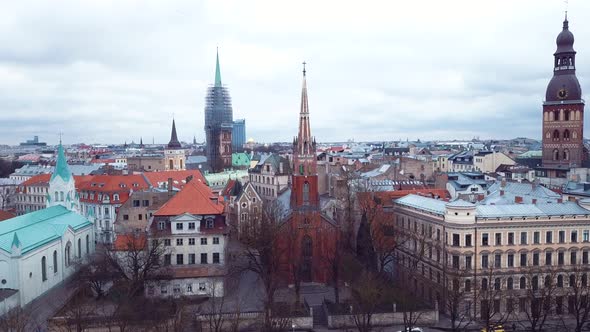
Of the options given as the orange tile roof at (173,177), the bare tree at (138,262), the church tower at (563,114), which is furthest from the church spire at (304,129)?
the church tower at (563,114)

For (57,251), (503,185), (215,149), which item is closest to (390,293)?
(503,185)

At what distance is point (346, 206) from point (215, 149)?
9752 centimetres

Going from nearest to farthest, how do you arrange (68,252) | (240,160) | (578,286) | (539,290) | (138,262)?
1. (578,286)
2. (539,290)
3. (138,262)
4. (68,252)
5. (240,160)

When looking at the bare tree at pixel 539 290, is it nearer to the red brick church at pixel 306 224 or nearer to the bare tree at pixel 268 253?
the red brick church at pixel 306 224

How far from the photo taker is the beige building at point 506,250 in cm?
5638

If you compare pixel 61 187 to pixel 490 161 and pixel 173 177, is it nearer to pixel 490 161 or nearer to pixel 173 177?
pixel 173 177

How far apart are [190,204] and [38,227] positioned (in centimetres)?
1839

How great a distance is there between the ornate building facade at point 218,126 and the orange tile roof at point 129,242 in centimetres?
9669

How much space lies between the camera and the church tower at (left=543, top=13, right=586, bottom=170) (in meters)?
103

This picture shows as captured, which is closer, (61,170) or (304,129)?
(304,129)

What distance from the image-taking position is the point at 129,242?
5944 centimetres

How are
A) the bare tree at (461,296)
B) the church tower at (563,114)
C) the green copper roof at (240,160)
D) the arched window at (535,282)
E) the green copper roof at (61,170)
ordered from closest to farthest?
1. the bare tree at (461,296)
2. the arched window at (535,282)
3. the green copper roof at (61,170)
4. the church tower at (563,114)
5. the green copper roof at (240,160)

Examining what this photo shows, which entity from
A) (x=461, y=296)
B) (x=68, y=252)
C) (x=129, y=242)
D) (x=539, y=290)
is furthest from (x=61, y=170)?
(x=539, y=290)

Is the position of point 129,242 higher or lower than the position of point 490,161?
lower
